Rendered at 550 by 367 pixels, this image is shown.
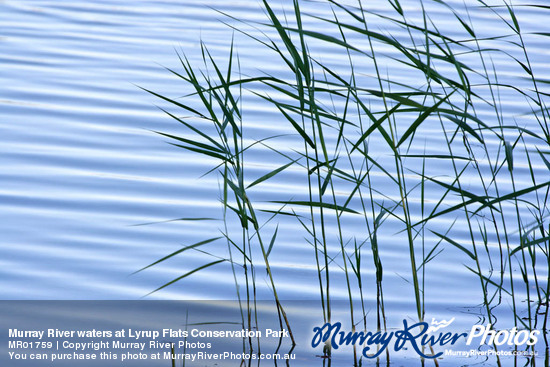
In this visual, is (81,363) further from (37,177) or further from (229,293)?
(37,177)

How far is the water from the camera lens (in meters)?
2.80

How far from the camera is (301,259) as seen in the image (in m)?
3.02

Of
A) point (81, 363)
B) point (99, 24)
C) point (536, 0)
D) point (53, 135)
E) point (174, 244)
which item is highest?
point (536, 0)

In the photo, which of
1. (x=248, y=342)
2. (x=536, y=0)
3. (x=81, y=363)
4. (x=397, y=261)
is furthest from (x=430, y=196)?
(x=536, y=0)

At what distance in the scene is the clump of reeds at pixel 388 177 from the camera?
2141 millimetres

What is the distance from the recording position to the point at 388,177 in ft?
12.8

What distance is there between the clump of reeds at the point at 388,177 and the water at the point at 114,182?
0.07 metres

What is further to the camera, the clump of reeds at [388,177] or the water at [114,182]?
the water at [114,182]

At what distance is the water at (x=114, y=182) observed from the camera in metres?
2.80

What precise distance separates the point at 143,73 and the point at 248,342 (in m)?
3.03

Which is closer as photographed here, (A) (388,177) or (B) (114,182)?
(B) (114,182)

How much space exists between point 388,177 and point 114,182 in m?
1.17

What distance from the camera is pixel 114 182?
3.63m

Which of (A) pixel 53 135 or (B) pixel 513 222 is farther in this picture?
(A) pixel 53 135
